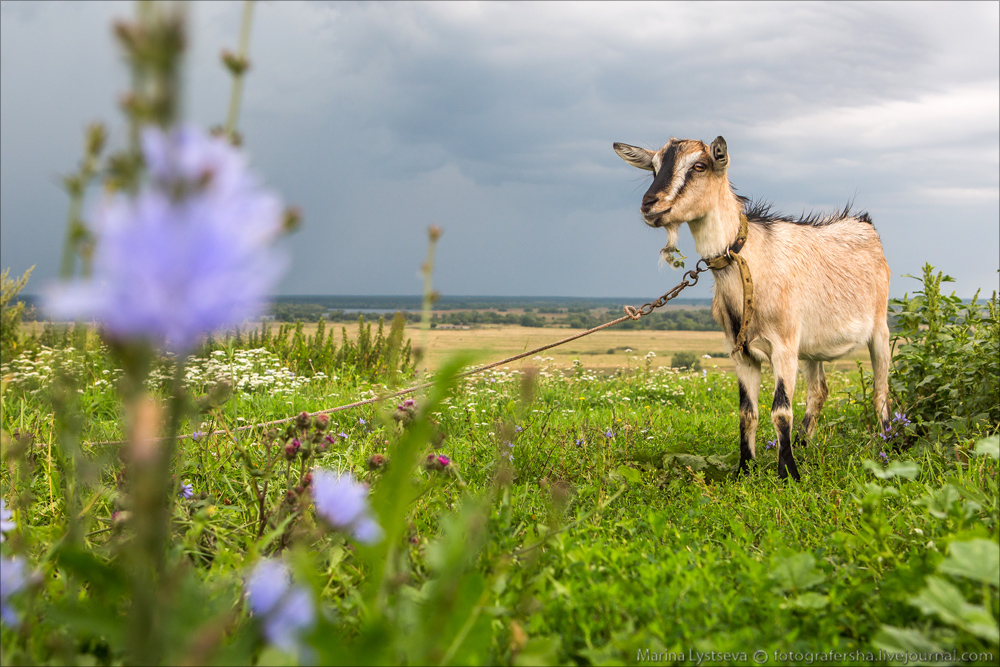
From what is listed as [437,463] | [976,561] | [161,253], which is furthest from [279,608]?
[976,561]

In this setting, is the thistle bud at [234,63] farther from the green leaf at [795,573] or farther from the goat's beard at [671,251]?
the goat's beard at [671,251]

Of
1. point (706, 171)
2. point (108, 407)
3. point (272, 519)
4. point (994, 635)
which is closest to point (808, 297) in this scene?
point (706, 171)

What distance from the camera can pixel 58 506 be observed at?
2971mm

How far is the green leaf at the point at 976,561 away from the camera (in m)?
1.67

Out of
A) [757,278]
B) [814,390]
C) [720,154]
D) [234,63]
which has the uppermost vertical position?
[720,154]

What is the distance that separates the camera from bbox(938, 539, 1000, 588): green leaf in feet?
5.49

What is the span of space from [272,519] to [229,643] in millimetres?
1036

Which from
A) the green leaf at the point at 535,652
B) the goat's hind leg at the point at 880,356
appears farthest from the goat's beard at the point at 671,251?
the green leaf at the point at 535,652

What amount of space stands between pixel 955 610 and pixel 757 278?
307 centimetres

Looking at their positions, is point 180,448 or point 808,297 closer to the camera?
point 180,448

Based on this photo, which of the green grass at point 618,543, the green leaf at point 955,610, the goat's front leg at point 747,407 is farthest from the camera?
the goat's front leg at point 747,407

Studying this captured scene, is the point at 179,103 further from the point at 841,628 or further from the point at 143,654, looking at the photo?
the point at 841,628

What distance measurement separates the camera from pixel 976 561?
1.70m

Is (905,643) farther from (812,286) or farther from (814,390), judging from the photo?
(814,390)
